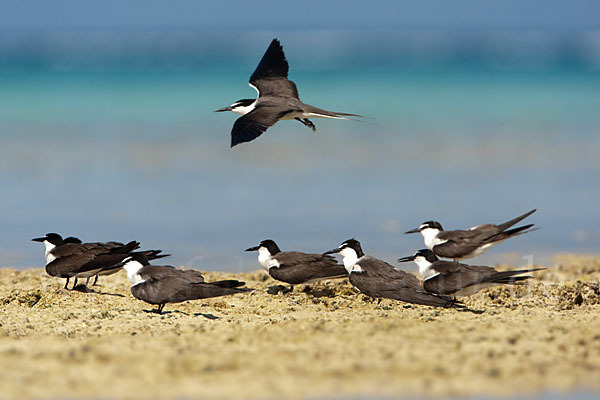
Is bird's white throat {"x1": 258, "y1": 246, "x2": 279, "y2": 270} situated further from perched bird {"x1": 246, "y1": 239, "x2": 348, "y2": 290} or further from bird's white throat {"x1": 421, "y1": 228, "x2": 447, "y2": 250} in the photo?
bird's white throat {"x1": 421, "y1": 228, "x2": 447, "y2": 250}

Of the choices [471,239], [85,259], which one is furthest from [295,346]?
[85,259]

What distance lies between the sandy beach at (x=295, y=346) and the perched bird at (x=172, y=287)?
189mm

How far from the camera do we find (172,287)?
7.52m

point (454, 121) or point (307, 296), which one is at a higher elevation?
point (454, 121)

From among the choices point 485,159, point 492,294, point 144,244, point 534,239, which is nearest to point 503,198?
point 534,239

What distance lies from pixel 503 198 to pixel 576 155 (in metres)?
5.22

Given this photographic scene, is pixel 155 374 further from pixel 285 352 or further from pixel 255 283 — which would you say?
pixel 255 283

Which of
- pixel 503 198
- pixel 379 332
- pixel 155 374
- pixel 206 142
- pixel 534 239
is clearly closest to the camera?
pixel 155 374

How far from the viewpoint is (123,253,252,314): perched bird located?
24.6 ft

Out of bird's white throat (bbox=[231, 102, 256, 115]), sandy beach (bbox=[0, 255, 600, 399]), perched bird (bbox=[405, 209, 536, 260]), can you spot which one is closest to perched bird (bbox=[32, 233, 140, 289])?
sandy beach (bbox=[0, 255, 600, 399])

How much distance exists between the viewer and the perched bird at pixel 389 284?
25.2ft

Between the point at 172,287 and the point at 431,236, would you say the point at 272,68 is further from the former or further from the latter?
the point at 172,287

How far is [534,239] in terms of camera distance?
11.6 m

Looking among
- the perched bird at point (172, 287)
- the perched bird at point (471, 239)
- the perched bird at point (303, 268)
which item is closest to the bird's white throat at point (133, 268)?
the perched bird at point (172, 287)
